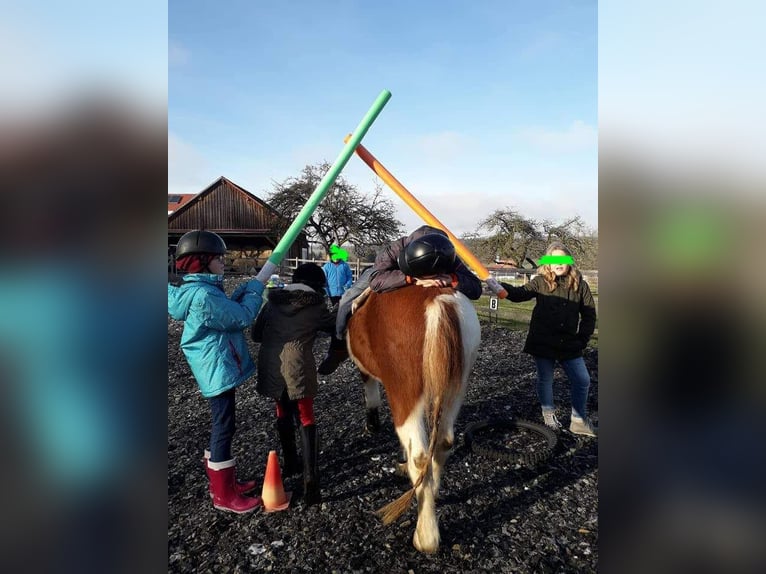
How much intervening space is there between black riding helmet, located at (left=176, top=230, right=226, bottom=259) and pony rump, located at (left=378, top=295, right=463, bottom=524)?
1.67 m

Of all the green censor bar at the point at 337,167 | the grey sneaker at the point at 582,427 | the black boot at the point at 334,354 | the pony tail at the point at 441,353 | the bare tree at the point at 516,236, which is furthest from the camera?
the bare tree at the point at 516,236

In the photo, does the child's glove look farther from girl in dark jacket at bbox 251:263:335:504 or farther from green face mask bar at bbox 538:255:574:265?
green face mask bar at bbox 538:255:574:265

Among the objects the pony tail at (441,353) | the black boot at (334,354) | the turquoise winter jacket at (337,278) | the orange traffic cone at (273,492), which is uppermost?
the turquoise winter jacket at (337,278)

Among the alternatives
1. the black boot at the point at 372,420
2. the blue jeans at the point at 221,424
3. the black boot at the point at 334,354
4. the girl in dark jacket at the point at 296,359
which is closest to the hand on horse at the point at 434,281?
the girl in dark jacket at the point at 296,359

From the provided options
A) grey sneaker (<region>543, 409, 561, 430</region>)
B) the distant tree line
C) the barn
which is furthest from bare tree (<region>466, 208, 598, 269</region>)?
grey sneaker (<region>543, 409, 561, 430</region>)

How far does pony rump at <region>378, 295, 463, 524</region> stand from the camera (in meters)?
2.64

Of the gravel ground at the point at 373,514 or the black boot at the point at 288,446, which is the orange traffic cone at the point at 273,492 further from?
the black boot at the point at 288,446

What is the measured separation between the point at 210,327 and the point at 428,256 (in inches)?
67.1

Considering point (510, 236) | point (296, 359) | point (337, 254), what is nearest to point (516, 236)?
point (510, 236)

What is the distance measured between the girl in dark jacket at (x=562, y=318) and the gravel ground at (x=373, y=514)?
2.40 feet

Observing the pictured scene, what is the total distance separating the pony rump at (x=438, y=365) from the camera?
2637 millimetres
